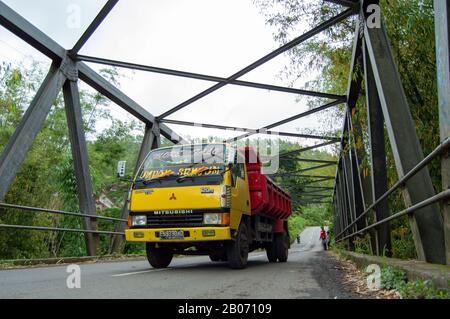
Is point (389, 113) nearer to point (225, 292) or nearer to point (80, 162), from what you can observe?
point (225, 292)

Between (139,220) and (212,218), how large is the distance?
4.31 ft

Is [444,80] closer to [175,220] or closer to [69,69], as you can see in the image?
[175,220]

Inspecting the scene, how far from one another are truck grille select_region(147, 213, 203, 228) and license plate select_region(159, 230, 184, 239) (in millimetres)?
107

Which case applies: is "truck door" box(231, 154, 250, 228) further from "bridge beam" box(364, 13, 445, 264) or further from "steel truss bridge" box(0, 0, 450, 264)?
"bridge beam" box(364, 13, 445, 264)

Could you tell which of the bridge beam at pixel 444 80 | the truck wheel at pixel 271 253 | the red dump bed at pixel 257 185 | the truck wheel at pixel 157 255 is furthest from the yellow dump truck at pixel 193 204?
the bridge beam at pixel 444 80

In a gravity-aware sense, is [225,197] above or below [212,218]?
above

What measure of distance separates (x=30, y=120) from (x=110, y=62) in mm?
2542

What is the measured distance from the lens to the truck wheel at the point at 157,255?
7.69 meters

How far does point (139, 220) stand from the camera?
6953 millimetres

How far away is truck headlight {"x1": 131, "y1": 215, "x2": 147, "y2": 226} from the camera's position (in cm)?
691

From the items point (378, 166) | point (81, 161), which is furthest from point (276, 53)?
point (81, 161)

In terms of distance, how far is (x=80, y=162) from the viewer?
34.6 feet

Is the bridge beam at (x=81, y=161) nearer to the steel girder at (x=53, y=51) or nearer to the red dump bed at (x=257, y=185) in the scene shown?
the steel girder at (x=53, y=51)

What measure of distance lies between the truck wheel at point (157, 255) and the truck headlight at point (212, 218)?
5.35 ft
